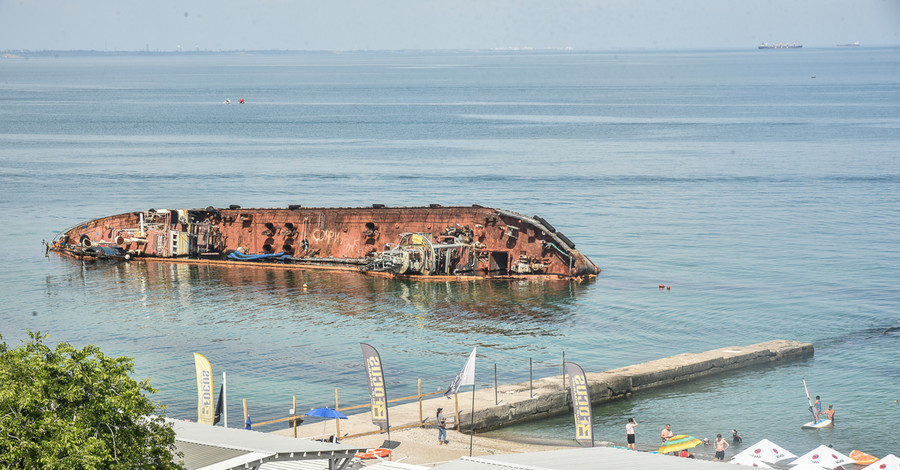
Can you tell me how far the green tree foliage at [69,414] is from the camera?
21.4 m

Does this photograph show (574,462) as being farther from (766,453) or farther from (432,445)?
(766,453)

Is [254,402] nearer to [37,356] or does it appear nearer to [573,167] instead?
[37,356]

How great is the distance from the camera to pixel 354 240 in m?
85.6

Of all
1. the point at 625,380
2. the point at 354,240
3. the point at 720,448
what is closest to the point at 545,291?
the point at 354,240

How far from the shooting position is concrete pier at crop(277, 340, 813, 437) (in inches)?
1735

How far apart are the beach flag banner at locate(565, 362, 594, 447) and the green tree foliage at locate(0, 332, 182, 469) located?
18048 millimetres

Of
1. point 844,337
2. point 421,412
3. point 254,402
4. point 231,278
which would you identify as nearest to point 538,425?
point 421,412

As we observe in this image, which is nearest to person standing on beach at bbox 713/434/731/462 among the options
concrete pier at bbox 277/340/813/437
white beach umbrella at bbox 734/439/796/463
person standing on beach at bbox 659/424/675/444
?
white beach umbrella at bbox 734/439/796/463

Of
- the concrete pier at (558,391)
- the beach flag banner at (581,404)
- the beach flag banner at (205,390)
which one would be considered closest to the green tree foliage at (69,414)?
the beach flag banner at (205,390)

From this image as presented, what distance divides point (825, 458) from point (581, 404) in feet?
29.4

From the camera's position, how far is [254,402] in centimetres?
5006

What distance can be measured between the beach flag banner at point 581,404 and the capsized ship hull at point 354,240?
41172 mm

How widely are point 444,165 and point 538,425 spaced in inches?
4124

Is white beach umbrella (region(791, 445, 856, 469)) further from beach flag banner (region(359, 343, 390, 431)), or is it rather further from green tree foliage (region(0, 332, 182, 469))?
green tree foliage (region(0, 332, 182, 469))
